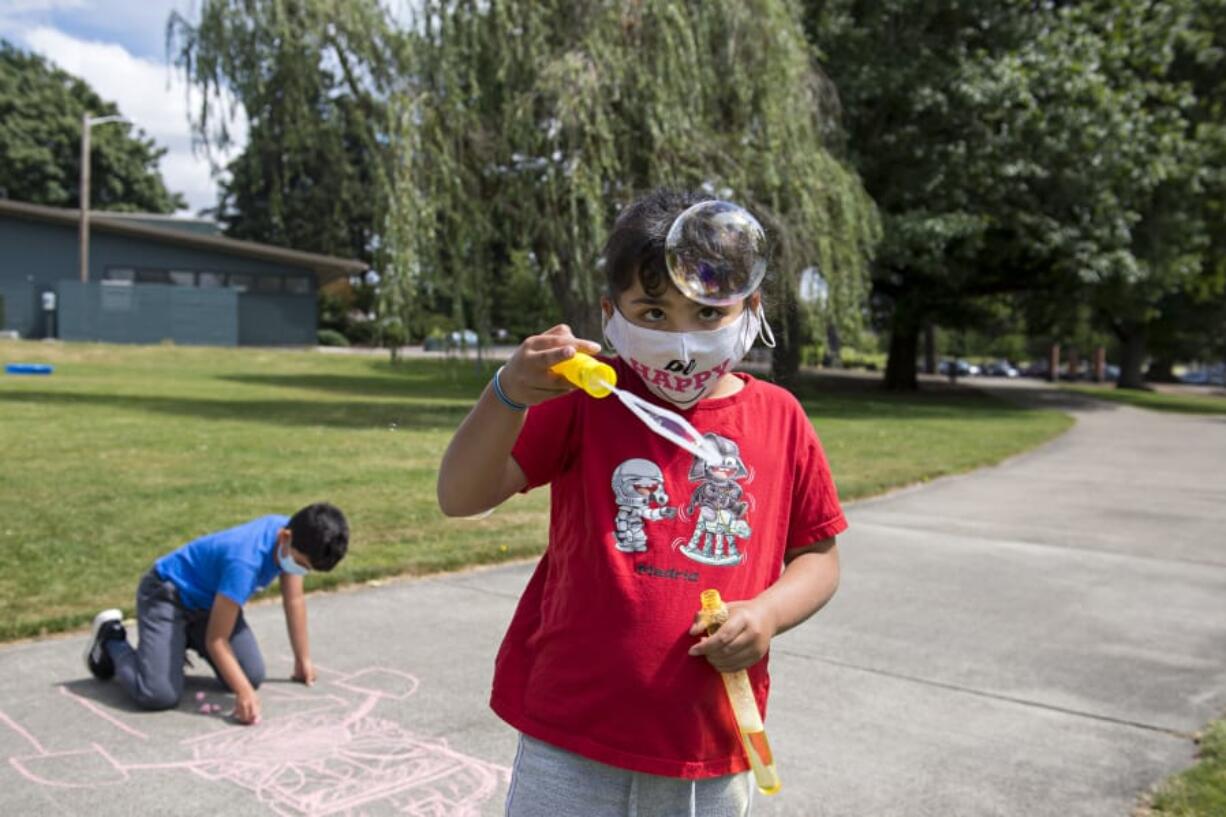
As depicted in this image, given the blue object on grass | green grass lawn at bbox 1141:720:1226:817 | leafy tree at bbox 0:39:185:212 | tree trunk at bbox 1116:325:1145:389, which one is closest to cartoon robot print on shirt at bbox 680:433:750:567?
green grass lawn at bbox 1141:720:1226:817

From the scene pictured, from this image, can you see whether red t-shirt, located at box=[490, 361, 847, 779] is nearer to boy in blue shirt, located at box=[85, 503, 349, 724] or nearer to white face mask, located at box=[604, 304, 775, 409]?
white face mask, located at box=[604, 304, 775, 409]

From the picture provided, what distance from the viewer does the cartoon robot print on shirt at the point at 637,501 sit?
1884 millimetres

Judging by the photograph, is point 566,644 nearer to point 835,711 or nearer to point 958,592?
point 835,711

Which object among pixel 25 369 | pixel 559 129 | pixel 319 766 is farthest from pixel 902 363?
Result: pixel 319 766

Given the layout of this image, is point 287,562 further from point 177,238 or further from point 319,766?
point 177,238

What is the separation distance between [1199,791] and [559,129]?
1273 centimetres

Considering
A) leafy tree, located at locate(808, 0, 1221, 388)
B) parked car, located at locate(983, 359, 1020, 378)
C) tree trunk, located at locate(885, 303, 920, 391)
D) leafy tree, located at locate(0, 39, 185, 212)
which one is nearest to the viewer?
leafy tree, located at locate(808, 0, 1221, 388)

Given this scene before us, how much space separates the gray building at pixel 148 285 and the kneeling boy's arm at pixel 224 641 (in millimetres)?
38200

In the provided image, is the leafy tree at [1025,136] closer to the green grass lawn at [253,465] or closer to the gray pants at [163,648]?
the green grass lawn at [253,465]

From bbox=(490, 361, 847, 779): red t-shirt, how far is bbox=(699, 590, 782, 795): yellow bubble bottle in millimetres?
30

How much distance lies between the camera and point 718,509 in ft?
6.32

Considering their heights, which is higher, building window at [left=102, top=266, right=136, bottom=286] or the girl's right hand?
building window at [left=102, top=266, right=136, bottom=286]

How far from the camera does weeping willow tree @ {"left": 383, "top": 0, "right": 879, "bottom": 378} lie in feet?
48.9

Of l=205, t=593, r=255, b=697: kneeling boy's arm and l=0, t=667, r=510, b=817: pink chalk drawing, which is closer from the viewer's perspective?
l=0, t=667, r=510, b=817: pink chalk drawing
